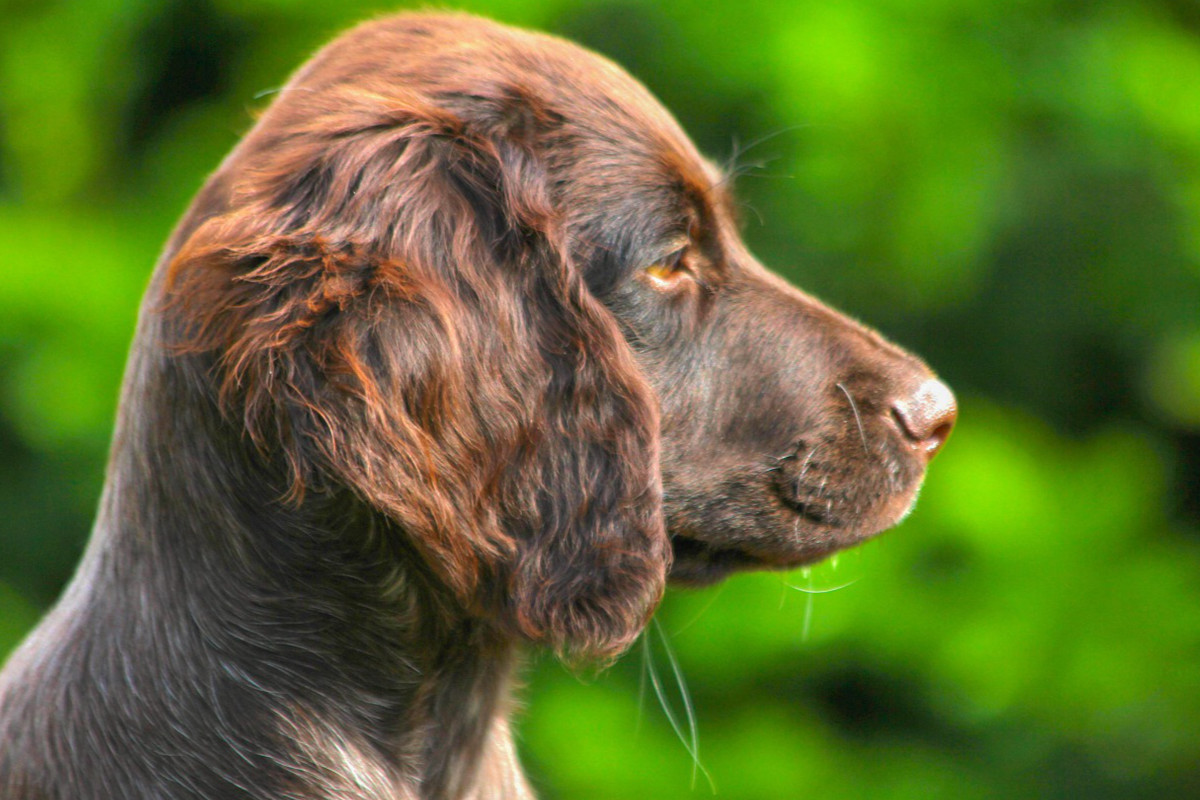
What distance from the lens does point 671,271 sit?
2535 mm

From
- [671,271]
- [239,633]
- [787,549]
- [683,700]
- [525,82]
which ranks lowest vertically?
[683,700]

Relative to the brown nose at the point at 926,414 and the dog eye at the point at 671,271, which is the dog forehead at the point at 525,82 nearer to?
the dog eye at the point at 671,271

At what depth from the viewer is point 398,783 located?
2.30m

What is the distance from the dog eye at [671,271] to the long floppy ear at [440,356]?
0.81 feet

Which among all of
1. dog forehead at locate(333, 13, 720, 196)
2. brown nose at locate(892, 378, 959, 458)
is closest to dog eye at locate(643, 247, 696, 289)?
dog forehead at locate(333, 13, 720, 196)

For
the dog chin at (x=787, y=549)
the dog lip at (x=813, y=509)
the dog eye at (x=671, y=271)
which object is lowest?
the dog chin at (x=787, y=549)

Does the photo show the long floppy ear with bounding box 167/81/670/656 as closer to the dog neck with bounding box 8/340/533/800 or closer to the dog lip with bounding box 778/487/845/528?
the dog neck with bounding box 8/340/533/800

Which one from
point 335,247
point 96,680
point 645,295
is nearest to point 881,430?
point 645,295

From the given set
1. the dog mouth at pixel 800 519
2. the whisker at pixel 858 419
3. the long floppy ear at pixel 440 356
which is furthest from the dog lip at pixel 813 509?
the long floppy ear at pixel 440 356

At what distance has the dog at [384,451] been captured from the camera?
6.73ft

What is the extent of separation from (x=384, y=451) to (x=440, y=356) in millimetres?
181

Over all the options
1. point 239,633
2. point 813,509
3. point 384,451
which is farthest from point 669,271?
point 239,633

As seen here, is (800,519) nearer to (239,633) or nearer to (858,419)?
(858,419)

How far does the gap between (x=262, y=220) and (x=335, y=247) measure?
0.45ft
